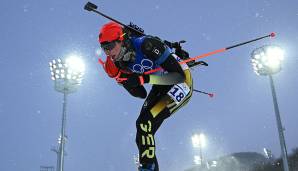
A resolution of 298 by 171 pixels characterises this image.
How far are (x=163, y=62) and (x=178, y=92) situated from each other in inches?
26.7

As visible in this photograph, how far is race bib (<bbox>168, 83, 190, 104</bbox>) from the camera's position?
5.80 meters

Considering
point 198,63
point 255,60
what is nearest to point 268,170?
point 255,60

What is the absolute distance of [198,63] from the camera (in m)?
6.95

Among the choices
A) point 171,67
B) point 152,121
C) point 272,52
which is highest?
point 272,52

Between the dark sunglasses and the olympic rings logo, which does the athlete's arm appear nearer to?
the olympic rings logo

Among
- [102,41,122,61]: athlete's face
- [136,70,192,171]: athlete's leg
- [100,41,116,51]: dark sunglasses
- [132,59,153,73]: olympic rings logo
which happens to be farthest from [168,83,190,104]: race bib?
[100,41,116,51]: dark sunglasses

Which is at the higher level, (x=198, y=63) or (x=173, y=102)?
(x=198, y=63)

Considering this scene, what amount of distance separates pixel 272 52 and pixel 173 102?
25601 mm

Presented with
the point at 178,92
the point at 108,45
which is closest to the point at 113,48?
the point at 108,45

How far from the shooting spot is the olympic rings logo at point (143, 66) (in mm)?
5550

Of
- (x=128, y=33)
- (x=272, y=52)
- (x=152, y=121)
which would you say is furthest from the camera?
(x=272, y=52)

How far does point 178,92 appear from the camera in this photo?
5859 millimetres

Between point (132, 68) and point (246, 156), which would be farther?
point (246, 156)

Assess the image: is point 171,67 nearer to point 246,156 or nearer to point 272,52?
point 272,52
